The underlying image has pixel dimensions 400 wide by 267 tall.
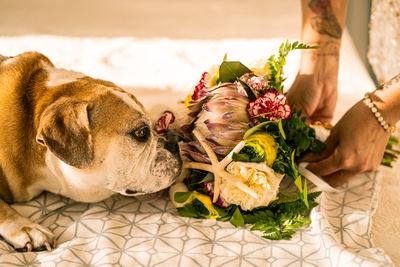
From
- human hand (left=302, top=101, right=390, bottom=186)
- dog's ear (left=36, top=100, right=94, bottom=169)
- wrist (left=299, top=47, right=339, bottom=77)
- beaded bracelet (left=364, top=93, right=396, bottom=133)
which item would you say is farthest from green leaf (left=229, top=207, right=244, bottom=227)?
wrist (left=299, top=47, right=339, bottom=77)

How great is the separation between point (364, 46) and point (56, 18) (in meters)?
1.93

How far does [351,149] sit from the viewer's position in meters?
1.28

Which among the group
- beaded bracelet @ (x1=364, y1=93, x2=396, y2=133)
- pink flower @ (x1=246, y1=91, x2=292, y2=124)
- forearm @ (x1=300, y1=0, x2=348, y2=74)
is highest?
forearm @ (x1=300, y1=0, x2=348, y2=74)

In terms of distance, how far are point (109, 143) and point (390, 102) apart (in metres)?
0.86

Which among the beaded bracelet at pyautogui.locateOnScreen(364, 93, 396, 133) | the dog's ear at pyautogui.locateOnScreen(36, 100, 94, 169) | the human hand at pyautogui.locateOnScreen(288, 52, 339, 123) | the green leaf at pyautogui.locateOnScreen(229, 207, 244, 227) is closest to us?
the dog's ear at pyautogui.locateOnScreen(36, 100, 94, 169)

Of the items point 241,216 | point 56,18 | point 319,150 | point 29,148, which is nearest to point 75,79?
point 29,148

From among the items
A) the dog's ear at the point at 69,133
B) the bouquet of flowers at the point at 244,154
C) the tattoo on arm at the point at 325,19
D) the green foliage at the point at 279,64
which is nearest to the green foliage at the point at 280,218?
the bouquet of flowers at the point at 244,154

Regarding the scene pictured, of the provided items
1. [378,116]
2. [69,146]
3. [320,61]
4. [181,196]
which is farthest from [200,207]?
[320,61]

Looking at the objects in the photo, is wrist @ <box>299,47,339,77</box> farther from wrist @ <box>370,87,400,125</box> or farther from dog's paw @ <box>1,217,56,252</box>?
dog's paw @ <box>1,217,56,252</box>

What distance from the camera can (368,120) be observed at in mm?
1277

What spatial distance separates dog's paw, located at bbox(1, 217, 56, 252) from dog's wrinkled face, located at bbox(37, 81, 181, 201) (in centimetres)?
17

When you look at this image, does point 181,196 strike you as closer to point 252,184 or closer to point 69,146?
point 252,184

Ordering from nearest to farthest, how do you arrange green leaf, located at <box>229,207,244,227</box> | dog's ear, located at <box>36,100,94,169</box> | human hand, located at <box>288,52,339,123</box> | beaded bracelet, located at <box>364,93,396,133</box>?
1. dog's ear, located at <box>36,100,94,169</box>
2. green leaf, located at <box>229,207,244,227</box>
3. beaded bracelet, located at <box>364,93,396,133</box>
4. human hand, located at <box>288,52,339,123</box>

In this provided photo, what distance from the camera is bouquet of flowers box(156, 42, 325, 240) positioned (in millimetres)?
1106
